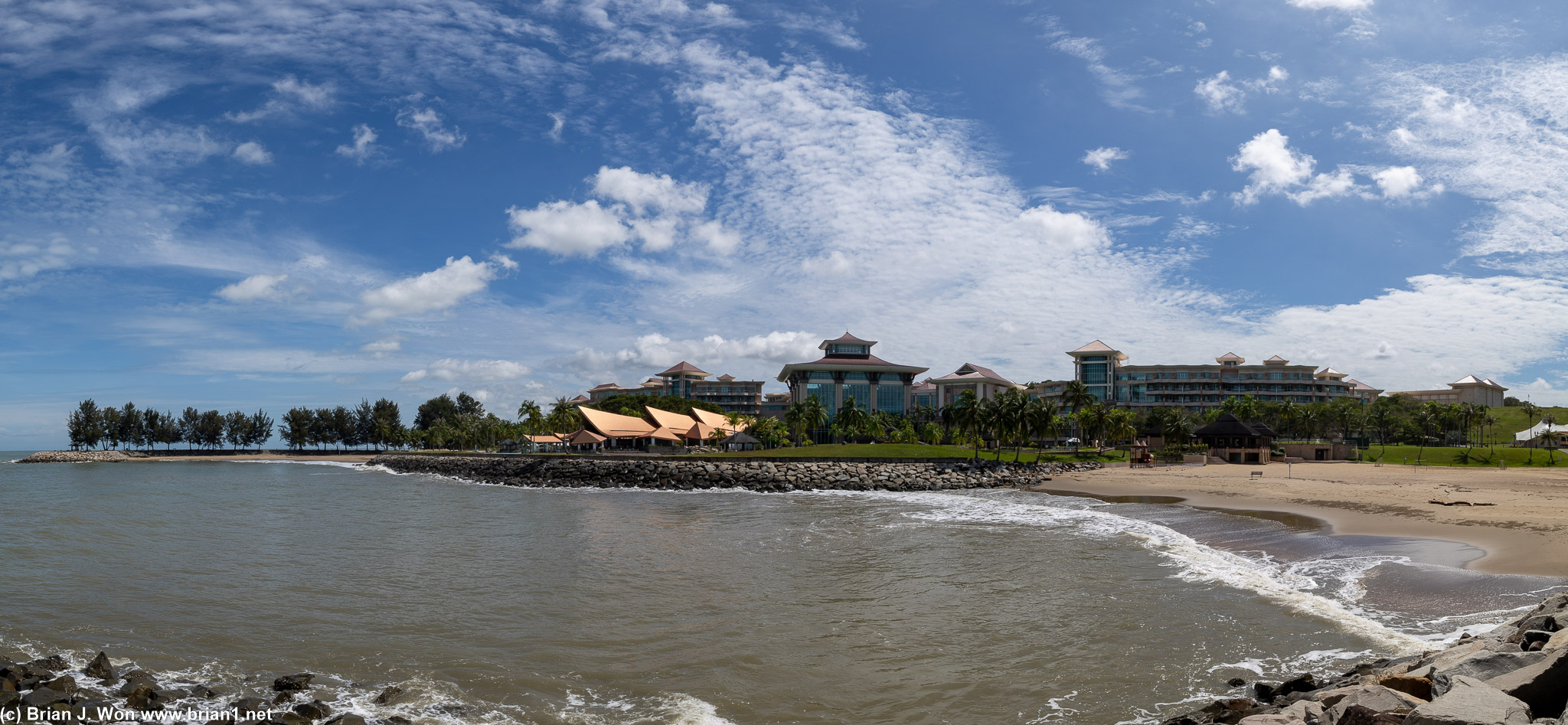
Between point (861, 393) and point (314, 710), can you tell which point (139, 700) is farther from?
point (861, 393)

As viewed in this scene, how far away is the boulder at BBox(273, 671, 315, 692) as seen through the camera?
33.4 ft

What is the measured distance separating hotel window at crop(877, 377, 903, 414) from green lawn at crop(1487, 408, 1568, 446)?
88382 millimetres

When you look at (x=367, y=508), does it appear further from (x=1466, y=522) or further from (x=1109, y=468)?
(x=1109, y=468)

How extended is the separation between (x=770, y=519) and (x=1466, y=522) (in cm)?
2322

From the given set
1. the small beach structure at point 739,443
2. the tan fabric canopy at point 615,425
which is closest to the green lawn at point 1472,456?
the small beach structure at point 739,443

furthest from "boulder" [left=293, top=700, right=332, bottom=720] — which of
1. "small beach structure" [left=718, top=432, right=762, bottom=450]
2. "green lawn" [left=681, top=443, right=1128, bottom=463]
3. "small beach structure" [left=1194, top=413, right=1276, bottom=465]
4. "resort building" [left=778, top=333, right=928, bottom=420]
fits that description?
"resort building" [left=778, top=333, right=928, bottom=420]

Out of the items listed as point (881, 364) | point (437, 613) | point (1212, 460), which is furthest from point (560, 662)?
point (881, 364)

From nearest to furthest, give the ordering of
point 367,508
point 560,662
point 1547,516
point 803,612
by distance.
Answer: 1. point 560,662
2. point 803,612
3. point 1547,516
4. point 367,508

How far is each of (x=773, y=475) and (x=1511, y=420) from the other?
155 m

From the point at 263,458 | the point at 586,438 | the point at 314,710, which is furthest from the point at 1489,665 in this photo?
the point at 263,458

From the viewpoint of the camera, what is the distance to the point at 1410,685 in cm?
735

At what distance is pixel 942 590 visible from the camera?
632 inches

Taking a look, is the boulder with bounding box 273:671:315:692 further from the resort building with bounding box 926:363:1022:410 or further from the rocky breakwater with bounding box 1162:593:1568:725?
the resort building with bounding box 926:363:1022:410

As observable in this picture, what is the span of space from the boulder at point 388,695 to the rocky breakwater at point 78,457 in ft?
510
